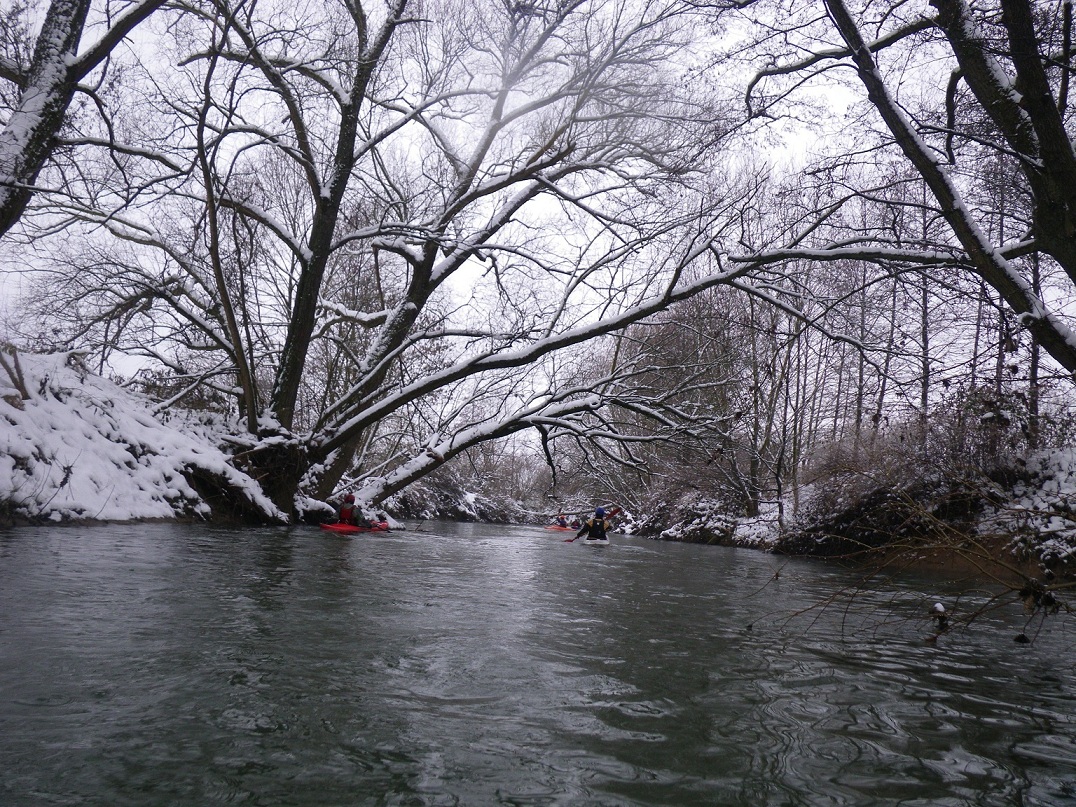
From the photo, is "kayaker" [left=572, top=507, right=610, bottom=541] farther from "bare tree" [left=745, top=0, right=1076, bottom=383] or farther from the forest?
Result: "bare tree" [left=745, top=0, right=1076, bottom=383]

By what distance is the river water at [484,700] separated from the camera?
1.97 metres

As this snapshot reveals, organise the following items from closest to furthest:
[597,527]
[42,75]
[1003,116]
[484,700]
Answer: [484,700] → [1003,116] → [42,75] → [597,527]

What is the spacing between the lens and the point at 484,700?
2734 millimetres

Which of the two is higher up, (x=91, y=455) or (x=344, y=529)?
(x=91, y=455)

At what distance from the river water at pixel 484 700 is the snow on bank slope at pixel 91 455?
9.72ft

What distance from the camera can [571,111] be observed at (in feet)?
40.6

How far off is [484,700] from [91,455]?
855 cm

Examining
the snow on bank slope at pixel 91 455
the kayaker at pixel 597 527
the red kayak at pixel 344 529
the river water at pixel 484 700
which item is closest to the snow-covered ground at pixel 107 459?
the snow on bank slope at pixel 91 455

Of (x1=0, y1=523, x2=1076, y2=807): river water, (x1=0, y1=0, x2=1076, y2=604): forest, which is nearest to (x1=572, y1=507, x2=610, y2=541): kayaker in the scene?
(x1=0, y1=0, x2=1076, y2=604): forest

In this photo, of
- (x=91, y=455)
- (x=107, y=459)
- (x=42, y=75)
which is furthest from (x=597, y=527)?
(x=42, y=75)

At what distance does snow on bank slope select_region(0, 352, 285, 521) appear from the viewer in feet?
26.2

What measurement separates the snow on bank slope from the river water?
296cm

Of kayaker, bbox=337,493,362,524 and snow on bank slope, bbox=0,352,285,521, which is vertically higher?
snow on bank slope, bbox=0,352,285,521

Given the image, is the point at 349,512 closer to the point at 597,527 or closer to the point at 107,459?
the point at 107,459
